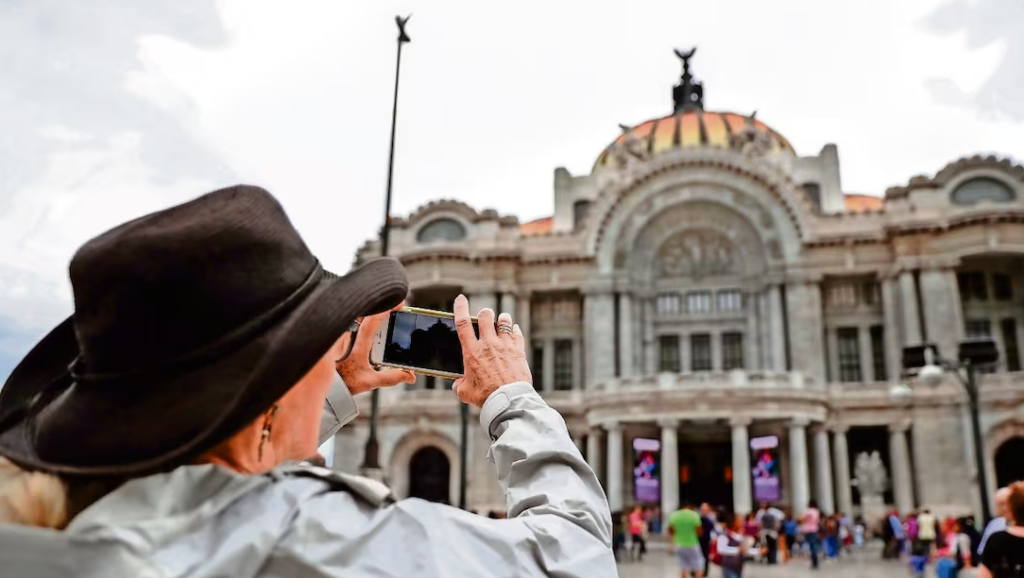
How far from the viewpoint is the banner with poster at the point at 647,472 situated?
3488 cm

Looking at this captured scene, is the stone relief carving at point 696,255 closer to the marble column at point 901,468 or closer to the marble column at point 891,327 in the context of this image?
the marble column at point 891,327

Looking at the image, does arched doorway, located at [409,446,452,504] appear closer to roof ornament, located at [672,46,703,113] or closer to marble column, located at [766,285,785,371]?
marble column, located at [766,285,785,371]

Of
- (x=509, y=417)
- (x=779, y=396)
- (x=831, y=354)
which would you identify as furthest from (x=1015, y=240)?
(x=509, y=417)

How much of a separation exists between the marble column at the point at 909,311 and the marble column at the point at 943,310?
1.25ft

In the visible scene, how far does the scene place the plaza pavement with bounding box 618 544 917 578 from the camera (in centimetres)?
2136

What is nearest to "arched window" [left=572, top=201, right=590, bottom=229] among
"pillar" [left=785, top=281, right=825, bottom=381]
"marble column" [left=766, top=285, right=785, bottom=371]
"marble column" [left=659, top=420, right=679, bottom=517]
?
"marble column" [left=766, top=285, right=785, bottom=371]

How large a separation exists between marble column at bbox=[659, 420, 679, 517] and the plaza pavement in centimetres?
508

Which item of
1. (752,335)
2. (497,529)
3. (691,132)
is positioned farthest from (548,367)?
(497,529)

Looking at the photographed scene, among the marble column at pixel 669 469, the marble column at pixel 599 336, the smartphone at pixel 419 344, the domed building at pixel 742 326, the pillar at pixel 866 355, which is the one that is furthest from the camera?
the marble column at pixel 599 336

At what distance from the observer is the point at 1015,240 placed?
118 feet

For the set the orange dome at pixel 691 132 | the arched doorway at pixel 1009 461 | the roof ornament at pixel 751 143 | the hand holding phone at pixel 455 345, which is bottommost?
the hand holding phone at pixel 455 345

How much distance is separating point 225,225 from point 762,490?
114ft

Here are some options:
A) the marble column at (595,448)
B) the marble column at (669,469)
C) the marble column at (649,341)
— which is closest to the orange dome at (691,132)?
the marble column at (649,341)

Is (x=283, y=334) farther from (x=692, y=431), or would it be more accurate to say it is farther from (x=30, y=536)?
(x=692, y=431)
